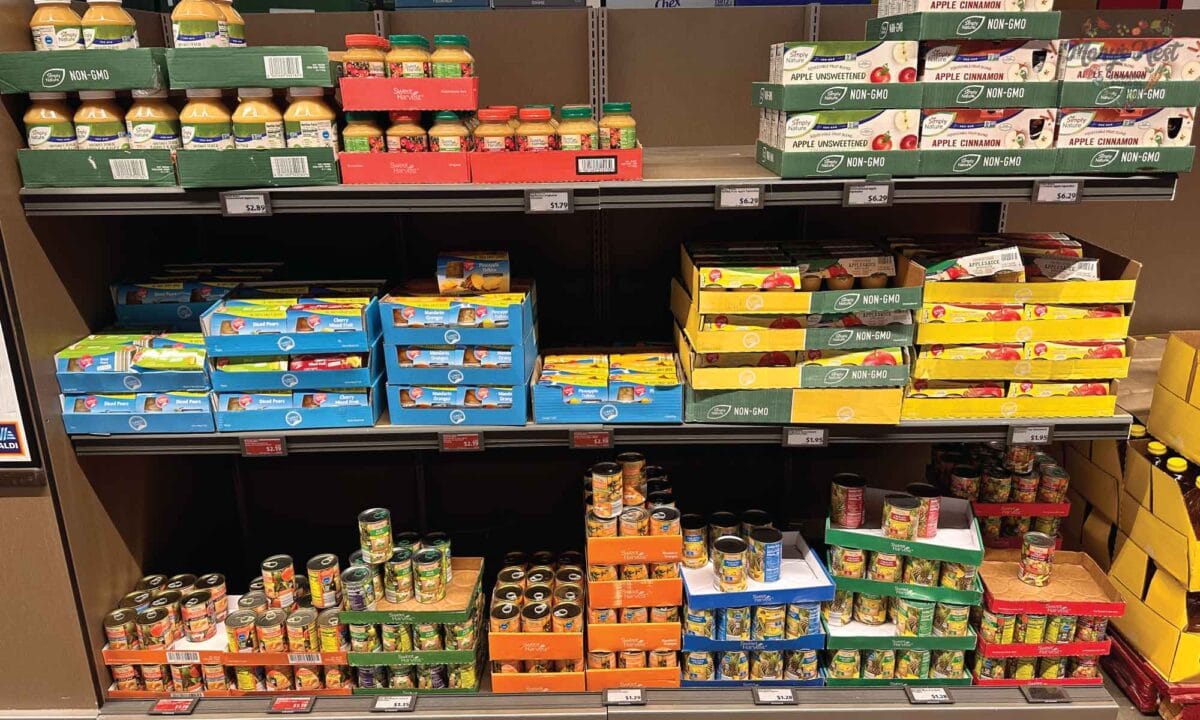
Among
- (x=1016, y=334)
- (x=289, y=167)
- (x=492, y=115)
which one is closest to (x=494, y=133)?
(x=492, y=115)

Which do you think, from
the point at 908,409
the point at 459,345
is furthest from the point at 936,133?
the point at 459,345

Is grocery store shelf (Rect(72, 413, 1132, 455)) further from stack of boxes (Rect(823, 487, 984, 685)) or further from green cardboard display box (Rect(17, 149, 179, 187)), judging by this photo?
green cardboard display box (Rect(17, 149, 179, 187))

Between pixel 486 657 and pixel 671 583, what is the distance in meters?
0.68

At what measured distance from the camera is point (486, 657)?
250 cm

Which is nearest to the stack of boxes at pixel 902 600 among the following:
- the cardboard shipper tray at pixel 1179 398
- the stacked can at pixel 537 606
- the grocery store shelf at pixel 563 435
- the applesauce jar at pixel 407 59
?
the grocery store shelf at pixel 563 435

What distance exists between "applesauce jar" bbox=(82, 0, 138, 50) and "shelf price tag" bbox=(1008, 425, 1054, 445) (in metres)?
2.53

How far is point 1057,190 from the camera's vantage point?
6.57 ft

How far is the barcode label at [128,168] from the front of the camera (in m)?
1.99

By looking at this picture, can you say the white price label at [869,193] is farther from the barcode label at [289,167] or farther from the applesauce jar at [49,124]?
the applesauce jar at [49,124]

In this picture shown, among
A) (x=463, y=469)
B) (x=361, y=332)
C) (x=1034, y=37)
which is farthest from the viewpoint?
(x=463, y=469)

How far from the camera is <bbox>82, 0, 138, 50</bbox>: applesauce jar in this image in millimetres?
1947

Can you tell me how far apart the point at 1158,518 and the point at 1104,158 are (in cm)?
112

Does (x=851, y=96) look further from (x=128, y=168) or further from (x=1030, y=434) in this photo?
(x=128, y=168)

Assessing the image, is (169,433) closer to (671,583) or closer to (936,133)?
(671,583)
